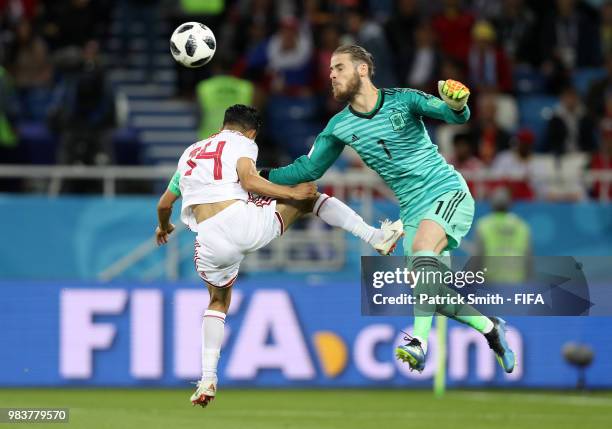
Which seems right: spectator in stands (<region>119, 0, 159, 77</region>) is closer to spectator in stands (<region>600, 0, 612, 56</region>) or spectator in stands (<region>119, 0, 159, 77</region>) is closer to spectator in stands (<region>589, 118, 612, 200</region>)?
spectator in stands (<region>589, 118, 612, 200</region>)

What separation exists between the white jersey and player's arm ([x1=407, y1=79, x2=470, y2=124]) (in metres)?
1.39

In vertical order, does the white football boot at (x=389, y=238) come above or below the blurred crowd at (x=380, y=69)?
below

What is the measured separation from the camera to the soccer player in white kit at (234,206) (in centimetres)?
1230

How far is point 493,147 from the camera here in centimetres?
2059

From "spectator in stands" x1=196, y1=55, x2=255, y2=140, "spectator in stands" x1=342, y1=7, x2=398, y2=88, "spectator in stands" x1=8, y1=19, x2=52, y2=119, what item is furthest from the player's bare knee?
"spectator in stands" x1=342, y1=7, x2=398, y2=88

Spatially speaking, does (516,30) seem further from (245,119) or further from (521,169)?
(245,119)

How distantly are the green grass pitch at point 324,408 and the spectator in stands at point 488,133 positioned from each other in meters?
4.30

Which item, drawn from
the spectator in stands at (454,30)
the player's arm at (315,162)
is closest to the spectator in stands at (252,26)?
the spectator in stands at (454,30)

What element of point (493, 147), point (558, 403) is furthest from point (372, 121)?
point (493, 147)

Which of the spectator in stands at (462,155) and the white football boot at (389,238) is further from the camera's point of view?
the spectator in stands at (462,155)

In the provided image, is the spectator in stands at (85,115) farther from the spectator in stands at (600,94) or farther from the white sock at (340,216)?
the white sock at (340,216)

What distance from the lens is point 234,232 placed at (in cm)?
1233

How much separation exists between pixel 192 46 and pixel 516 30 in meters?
11.8

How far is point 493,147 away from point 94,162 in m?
5.29
